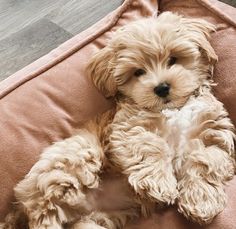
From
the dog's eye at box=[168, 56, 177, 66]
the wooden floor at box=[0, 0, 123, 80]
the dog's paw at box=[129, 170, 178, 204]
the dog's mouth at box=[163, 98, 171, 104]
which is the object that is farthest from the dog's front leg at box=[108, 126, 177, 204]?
the wooden floor at box=[0, 0, 123, 80]

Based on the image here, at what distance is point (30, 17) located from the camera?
2.70 metres

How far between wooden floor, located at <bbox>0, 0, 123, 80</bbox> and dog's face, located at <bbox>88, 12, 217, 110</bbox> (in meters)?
0.73

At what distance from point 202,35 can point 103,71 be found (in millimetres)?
384

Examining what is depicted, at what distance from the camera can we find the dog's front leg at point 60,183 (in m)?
1.65

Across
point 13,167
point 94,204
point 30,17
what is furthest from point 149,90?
point 30,17

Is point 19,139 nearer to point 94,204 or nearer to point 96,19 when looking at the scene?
point 94,204

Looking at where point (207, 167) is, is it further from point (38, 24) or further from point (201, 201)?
point (38, 24)

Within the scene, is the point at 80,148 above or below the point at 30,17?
above

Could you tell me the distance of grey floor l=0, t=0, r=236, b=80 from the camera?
2.51 m

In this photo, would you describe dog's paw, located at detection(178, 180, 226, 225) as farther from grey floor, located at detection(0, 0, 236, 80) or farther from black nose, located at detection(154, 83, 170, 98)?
grey floor, located at detection(0, 0, 236, 80)

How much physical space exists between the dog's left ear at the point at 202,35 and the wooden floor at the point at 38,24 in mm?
865

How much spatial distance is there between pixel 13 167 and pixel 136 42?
63 centimetres

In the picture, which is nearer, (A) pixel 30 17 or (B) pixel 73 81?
(B) pixel 73 81

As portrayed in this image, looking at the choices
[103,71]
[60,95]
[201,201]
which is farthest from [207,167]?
[60,95]
